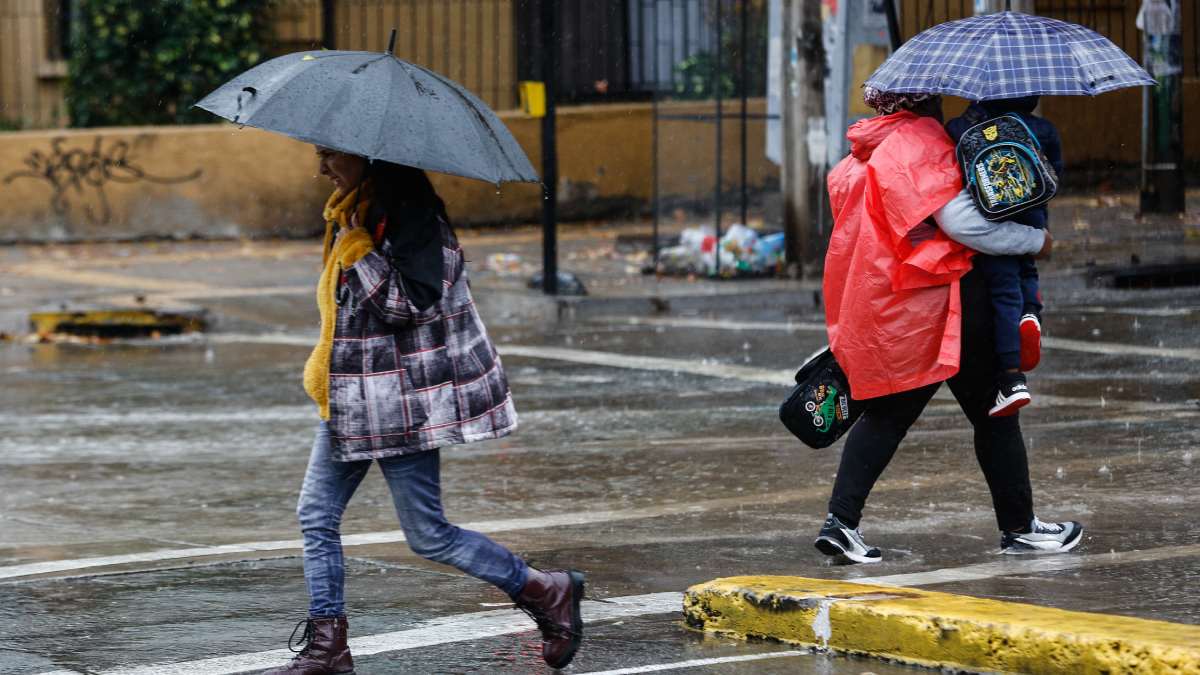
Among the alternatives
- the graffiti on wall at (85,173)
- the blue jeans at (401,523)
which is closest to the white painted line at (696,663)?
the blue jeans at (401,523)

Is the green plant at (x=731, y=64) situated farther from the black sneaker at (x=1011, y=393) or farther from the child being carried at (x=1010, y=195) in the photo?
the black sneaker at (x=1011, y=393)

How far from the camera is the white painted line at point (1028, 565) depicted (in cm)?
641

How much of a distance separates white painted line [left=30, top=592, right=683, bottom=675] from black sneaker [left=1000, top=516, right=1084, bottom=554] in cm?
126

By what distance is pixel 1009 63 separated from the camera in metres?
6.56

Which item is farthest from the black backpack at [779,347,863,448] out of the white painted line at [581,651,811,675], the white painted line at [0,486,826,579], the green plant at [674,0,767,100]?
the green plant at [674,0,767,100]

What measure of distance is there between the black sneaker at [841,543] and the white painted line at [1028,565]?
20cm

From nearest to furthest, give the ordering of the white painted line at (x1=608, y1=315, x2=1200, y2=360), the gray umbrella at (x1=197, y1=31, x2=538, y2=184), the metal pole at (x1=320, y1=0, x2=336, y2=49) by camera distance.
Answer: the gray umbrella at (x1=197, y1=31, x2=538, y2=184) → the white painted line at (x1=608, y1=315, x2=1200, y2=360) → the metal pole at (x1=320, y1=0, x2=336, y2=49)

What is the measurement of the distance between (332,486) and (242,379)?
742cm

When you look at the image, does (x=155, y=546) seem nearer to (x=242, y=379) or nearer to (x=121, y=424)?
(x=121, y=424)

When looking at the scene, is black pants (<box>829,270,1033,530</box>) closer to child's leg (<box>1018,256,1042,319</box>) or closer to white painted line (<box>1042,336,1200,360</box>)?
child's leg (<box>1018,256,1042,319</box>)

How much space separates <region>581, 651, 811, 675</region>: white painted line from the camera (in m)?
5.36

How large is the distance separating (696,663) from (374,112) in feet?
5.71

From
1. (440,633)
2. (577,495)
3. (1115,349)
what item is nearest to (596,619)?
(440,633)

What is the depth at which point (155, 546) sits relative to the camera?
750cm
